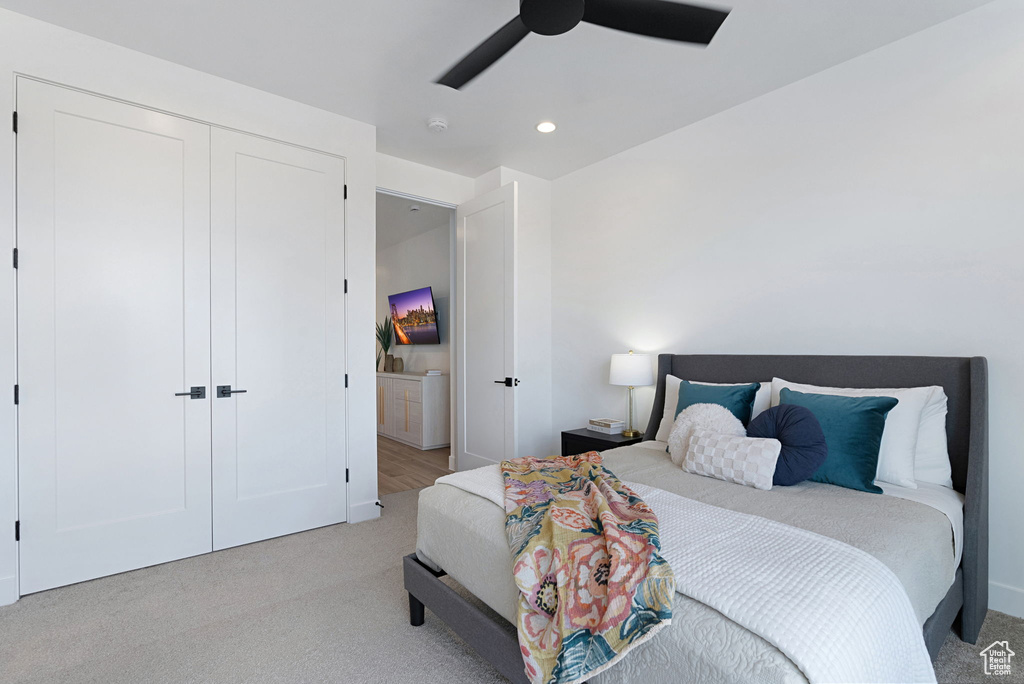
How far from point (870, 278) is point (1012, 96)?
0.90 m

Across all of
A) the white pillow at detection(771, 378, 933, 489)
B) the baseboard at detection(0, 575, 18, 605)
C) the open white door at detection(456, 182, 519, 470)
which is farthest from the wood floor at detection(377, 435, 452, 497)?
the white pillow at detection(771, 378, 933, 489)

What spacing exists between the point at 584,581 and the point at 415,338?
539 cm

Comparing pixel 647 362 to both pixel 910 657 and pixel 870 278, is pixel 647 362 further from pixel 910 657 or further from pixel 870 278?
pixel 910 657

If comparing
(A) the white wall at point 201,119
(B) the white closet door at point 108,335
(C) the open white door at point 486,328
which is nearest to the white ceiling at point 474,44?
(A) the white wall at point 201,119

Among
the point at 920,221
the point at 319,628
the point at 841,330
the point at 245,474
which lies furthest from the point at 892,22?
the point at 245,474

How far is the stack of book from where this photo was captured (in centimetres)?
357

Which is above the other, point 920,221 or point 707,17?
point 707,17

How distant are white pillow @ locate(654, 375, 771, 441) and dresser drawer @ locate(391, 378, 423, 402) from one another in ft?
10.3

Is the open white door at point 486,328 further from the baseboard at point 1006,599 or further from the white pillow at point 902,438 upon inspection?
the baseboard at point 1006,599

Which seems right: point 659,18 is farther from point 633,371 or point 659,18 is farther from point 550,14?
point 633,371

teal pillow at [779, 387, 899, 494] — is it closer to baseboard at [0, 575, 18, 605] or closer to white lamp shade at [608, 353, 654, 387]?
white lamp shade at [608, 353, 654, 387]

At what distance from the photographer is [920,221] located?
7.72ft

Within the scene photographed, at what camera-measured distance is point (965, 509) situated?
192cm

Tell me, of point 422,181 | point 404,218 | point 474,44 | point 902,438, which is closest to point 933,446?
point 902,438
